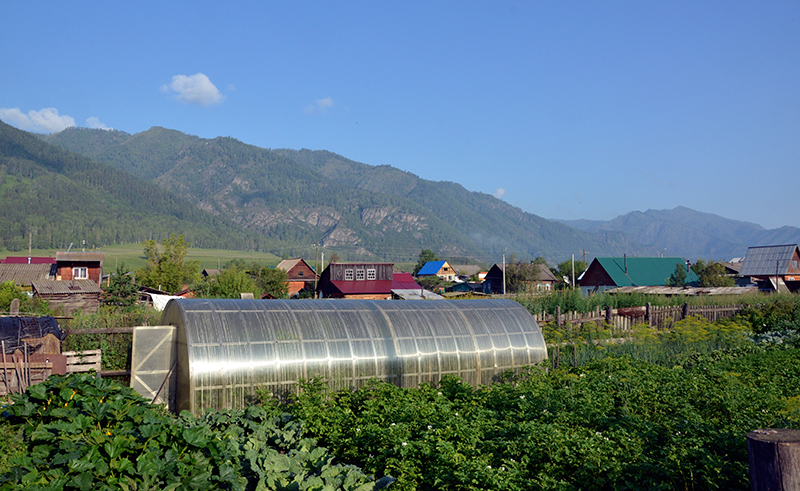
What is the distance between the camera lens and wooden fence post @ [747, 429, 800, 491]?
→ 337cm

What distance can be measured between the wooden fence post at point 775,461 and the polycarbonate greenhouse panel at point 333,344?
383 inches

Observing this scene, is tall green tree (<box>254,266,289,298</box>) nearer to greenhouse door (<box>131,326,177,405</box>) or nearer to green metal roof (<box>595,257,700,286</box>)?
green metal roof (<box>595,257,700,286</box>)

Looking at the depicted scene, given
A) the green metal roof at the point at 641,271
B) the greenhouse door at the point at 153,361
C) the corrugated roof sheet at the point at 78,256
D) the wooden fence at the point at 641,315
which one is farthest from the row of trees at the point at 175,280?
the green metal roof at the point at 641,271

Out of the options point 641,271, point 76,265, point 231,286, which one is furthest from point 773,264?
point 76,265

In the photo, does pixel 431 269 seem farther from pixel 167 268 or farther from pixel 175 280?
pixel 167 268

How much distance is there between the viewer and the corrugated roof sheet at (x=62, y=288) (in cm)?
4350

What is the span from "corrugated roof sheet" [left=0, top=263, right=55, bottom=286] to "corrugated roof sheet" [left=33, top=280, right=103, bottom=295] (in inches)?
582

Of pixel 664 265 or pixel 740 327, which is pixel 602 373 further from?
→ pixel 664 265

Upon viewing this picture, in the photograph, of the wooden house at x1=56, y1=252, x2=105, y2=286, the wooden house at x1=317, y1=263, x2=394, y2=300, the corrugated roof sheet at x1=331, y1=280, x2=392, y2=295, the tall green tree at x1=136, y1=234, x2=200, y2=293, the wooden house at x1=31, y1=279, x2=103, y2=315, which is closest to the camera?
the wooden house at x1=31, y1=279, x2=103, y2=315

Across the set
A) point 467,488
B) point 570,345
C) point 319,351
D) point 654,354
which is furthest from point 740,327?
point 467,488

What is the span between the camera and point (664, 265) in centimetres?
6300

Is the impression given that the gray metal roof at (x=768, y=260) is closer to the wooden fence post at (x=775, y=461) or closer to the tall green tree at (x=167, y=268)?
the tall green tree at (x=167, y=268)

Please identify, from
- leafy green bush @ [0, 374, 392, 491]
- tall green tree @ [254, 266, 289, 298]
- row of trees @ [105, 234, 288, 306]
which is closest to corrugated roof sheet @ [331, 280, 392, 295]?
tall green tree @ [254, 266, 289, 298]

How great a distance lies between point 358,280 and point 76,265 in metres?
30.2
